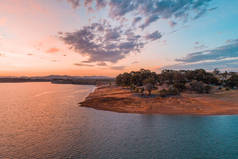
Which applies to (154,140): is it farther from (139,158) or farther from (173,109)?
(173,109)

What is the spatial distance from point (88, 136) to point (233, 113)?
36.5 meters

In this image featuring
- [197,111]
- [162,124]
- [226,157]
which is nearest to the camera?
[226,157]

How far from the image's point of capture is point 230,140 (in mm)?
20844

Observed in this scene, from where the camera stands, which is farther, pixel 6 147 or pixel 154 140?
pixel 154 140

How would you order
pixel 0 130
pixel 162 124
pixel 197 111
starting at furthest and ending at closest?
pixel 197 111 < pixel 162 124 < pixel 0 130

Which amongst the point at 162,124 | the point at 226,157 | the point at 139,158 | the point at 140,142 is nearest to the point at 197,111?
the point at 162,124

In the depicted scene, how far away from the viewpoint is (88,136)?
2338cm

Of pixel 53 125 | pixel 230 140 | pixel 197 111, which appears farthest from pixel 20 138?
pixel 197 111

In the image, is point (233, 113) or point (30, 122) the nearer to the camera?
point (30, 122)

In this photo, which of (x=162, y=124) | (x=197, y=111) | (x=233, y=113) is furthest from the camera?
(x=197, y=111)

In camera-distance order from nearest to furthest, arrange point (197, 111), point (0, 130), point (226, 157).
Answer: point (226, 157) → point (0, 130) → point (197, 111)

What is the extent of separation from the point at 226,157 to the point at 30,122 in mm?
→ 36599

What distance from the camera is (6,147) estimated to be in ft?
65.8

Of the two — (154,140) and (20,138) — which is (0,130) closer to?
(20,138)
